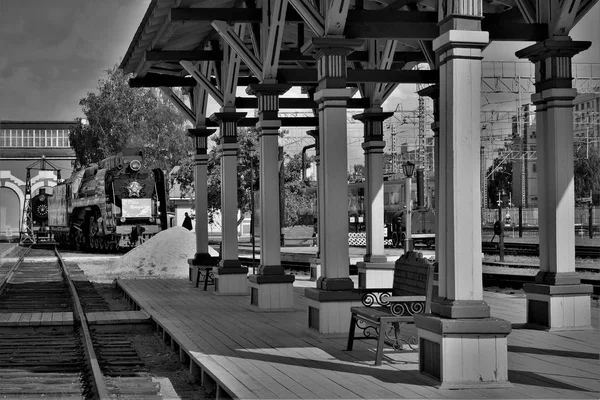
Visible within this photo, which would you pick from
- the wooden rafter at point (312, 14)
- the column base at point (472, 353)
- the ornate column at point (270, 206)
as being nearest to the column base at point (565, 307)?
the column base at point (472, 353)

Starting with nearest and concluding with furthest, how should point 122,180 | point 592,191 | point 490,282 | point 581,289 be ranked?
point 581,289, point 490,282, point 122,180, point 592,191

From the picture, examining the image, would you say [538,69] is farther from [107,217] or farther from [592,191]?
[592,191]

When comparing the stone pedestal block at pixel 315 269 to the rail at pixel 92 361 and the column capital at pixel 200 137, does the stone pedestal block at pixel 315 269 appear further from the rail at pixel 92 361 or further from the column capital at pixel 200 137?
the rail at pixel 92 361

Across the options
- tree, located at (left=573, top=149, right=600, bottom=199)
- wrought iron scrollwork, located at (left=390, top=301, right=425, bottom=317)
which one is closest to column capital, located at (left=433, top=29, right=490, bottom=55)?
wrought iron scrollwork, located at (left=390, top=301, right=425, bottom=317)

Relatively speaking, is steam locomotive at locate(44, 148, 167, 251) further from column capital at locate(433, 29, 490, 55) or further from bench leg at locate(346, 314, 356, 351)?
column capital at locate(433, 29, 490, 55)

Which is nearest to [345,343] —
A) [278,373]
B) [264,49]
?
[278,373]

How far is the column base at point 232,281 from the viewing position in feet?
55.3

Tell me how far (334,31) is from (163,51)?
6.04 metres

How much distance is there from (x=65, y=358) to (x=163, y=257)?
49.8ft

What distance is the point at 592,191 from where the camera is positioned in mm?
57625

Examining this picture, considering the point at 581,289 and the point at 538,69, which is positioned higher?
the point at 538,69

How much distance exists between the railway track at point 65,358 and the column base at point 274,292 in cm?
198

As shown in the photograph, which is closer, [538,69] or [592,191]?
[538,69]

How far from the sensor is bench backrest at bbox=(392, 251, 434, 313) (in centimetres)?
880
